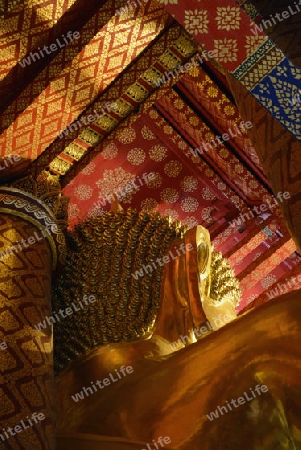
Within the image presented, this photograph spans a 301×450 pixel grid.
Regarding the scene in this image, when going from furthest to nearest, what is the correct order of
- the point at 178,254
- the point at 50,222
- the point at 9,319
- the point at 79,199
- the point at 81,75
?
1. the point at 79,199
2. the point at 178,254
3. the point at 81,75
4. the point at 50,222
5. the point at 9,319

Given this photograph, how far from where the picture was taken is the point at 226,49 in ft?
6.27

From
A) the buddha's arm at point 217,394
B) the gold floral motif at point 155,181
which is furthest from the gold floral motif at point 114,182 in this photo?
the buddha's arm at point 217,394

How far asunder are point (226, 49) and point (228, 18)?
3.8 inches

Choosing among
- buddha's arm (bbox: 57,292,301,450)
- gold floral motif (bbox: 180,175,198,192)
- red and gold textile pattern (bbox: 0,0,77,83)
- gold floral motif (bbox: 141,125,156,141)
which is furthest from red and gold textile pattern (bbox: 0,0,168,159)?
gold floral motif (bbox: 180,175,198,192)

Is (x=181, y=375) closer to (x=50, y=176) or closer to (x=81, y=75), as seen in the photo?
(x=50, y=176)

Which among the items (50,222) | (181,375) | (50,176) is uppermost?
(50,176)

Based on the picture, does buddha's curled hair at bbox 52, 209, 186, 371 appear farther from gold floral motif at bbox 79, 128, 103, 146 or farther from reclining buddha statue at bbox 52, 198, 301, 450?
gold floral motif at bbox 79, 128, 103, 146

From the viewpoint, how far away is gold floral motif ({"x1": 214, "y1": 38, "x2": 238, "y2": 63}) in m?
1.89

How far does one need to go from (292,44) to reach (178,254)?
1084mm

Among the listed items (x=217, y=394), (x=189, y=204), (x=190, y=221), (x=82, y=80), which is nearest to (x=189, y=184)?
(x=189, y=204)

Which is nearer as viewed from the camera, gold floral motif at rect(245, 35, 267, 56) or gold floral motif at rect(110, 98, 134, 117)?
gold floral motif at rect(245, 35, 267, 56)

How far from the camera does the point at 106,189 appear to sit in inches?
155

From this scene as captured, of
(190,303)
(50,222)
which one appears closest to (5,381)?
(50,222)

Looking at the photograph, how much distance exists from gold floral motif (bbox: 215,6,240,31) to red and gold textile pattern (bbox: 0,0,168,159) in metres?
0.61
